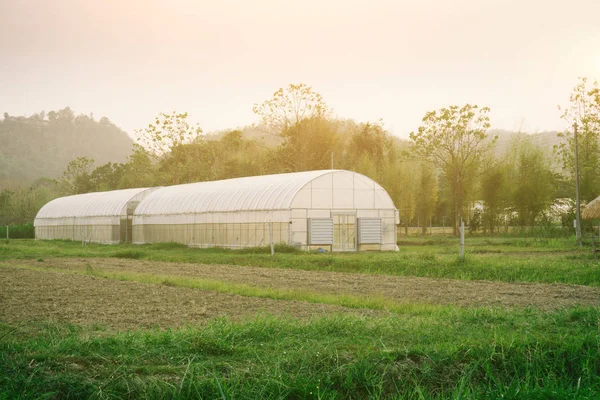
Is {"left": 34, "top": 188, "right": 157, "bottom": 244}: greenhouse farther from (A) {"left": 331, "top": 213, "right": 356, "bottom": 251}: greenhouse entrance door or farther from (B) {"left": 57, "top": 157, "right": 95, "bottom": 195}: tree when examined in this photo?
(B) {"left": 57, "top": 157, "right": 95, "bottom": 195}: tree

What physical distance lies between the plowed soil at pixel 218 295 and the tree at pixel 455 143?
34.6 meters

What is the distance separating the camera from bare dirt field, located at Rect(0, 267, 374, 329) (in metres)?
10.6

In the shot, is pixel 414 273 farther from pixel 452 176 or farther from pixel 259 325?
pixel 452 176

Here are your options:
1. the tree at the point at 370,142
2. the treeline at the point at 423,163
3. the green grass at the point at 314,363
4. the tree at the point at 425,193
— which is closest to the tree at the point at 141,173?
the treeline at the point at 423,163

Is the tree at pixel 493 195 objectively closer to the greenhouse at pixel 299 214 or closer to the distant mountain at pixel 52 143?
the greenhouse at pixel 299 214

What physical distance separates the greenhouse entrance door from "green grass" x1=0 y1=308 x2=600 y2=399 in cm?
2525

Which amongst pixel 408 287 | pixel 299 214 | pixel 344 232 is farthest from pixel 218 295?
pixel 344 232

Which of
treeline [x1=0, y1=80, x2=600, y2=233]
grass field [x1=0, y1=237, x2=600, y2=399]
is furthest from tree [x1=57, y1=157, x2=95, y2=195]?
grass field [x1=0, y1=237, x2=600, y2=399]

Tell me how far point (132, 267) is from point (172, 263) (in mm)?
2837

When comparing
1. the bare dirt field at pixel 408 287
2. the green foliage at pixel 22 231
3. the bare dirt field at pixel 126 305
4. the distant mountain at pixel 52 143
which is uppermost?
the distant mountain at pixel 52 143

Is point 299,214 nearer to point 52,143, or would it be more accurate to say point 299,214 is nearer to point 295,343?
point 295,343

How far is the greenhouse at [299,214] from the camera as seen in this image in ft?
106

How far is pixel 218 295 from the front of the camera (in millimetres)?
14312

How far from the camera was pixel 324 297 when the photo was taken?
13602mm
